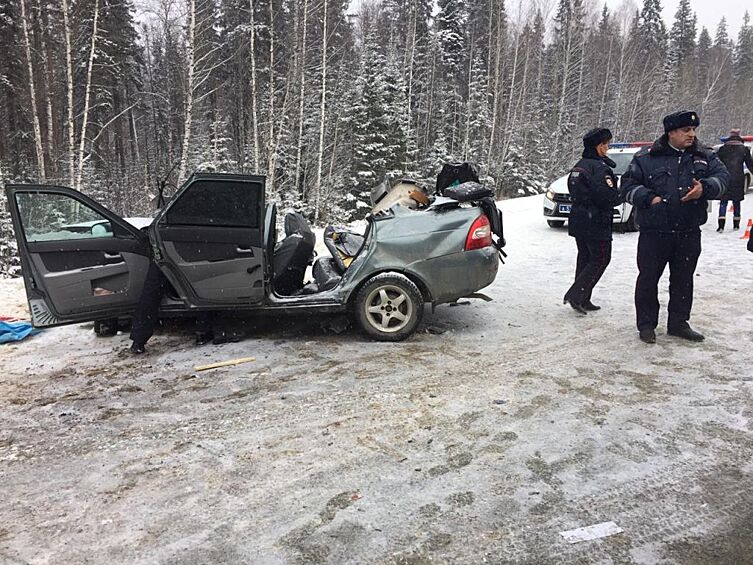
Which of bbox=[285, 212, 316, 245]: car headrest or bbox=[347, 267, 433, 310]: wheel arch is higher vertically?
bbox=[285, 212, 316, 245]: car headrest

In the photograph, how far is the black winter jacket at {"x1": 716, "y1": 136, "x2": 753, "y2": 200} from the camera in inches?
401

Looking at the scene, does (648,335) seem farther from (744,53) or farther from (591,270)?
(744,53)

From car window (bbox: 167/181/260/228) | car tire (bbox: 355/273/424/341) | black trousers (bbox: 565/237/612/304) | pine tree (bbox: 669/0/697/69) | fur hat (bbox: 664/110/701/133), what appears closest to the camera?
fur hat (bbox: 664/110/701/133)

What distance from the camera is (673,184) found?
4.56 m

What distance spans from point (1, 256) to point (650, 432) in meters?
15.4

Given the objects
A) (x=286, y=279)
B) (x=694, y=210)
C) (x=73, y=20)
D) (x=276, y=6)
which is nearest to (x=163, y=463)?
(x=286, y=279)

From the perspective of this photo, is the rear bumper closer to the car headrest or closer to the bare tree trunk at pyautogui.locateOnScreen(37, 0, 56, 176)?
the car headrest

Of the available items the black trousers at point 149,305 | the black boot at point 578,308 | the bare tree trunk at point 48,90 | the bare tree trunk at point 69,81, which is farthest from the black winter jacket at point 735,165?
the bare tree trunk at point 48,90

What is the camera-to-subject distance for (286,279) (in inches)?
207

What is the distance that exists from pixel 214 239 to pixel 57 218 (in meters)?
1.35

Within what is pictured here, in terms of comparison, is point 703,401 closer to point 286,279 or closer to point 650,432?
point 650,432

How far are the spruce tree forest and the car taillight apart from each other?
433 inches

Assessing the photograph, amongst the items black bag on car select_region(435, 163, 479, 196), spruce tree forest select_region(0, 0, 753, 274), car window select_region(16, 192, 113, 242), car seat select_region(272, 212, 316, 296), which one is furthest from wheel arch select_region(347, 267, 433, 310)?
spruce tree forest select_region(0, 0, 753, 274)

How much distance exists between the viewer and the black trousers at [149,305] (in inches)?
181
